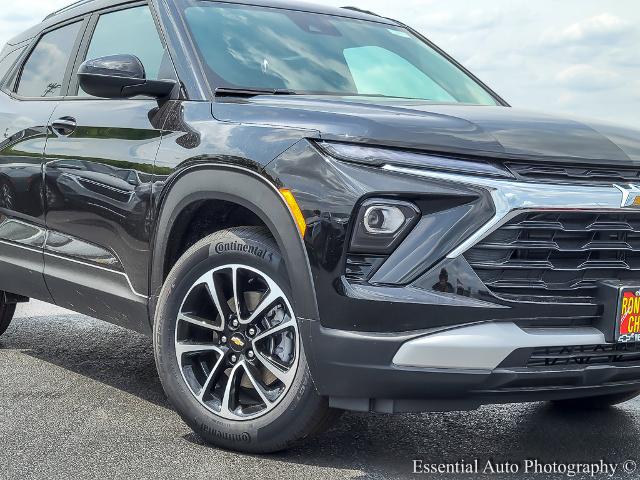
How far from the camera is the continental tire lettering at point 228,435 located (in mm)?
3756

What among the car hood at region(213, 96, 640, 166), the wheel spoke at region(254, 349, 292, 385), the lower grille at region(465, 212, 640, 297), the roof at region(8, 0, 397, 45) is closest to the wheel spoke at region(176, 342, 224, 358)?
the wheel spoke at region(254, 349, 292, 385)

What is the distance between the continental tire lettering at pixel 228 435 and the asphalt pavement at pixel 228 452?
2.6 inches

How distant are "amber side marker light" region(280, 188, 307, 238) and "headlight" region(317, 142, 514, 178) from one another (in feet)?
0.76

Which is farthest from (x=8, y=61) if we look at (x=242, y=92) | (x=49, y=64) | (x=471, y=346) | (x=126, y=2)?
(x=471, y=346)

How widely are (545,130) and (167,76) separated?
1.68m

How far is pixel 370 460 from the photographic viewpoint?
3.81 metres

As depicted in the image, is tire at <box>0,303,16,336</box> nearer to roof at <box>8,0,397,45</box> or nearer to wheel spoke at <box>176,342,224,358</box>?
roof at <box>8,0,397,45</box>

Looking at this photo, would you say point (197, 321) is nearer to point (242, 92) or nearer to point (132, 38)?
point (242, 92)

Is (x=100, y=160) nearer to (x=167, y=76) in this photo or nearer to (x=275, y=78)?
(x=167, y=76)

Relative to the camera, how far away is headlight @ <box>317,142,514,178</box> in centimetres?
330

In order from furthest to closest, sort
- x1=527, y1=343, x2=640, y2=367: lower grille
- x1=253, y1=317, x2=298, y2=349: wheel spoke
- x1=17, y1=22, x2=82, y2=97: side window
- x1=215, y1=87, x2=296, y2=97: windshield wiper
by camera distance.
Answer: x1=17, y1=22, x2=82, y2=97: side window
x1=215, y1=87, x2=296, y2=97: windshield wiper
x1=253, y1=317, x2=298, y2=349: wheel spoke
x1=527, y1=343, x2=640, y2=367: lower grille

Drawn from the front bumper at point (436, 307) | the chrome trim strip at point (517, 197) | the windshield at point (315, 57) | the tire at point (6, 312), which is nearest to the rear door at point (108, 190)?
the windshield at point (315, 57)

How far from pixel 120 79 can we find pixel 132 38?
0.70m

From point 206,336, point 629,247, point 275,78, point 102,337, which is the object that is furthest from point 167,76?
point 102,337
